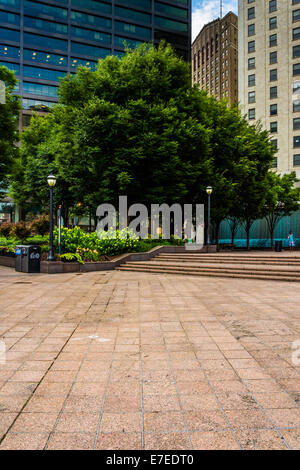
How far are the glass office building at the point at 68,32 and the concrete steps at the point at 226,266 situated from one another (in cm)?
4733

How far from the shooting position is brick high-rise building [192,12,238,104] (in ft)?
320

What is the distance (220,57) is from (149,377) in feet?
375

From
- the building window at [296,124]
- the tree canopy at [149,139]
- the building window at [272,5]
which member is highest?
the building window at [272,5]

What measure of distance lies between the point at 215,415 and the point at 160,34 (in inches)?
2854

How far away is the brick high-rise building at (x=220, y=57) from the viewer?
320ft

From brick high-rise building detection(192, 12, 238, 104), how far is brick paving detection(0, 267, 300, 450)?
95965mm

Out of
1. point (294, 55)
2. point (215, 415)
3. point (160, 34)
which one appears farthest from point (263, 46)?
point (215, 415)

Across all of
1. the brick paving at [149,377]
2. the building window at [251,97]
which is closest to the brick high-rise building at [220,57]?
A: the building window at [251,97]

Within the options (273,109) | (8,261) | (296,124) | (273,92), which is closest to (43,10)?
(273,92)

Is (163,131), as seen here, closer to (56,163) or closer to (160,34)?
(56,163)

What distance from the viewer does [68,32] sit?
58.4 metres

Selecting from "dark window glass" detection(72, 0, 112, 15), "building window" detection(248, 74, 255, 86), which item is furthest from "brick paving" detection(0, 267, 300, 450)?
"dark window glass" detection(72, 0, 112, 15)

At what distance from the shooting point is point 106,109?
818 inches

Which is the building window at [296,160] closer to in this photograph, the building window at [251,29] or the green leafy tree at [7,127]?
the building window at [251,29]
